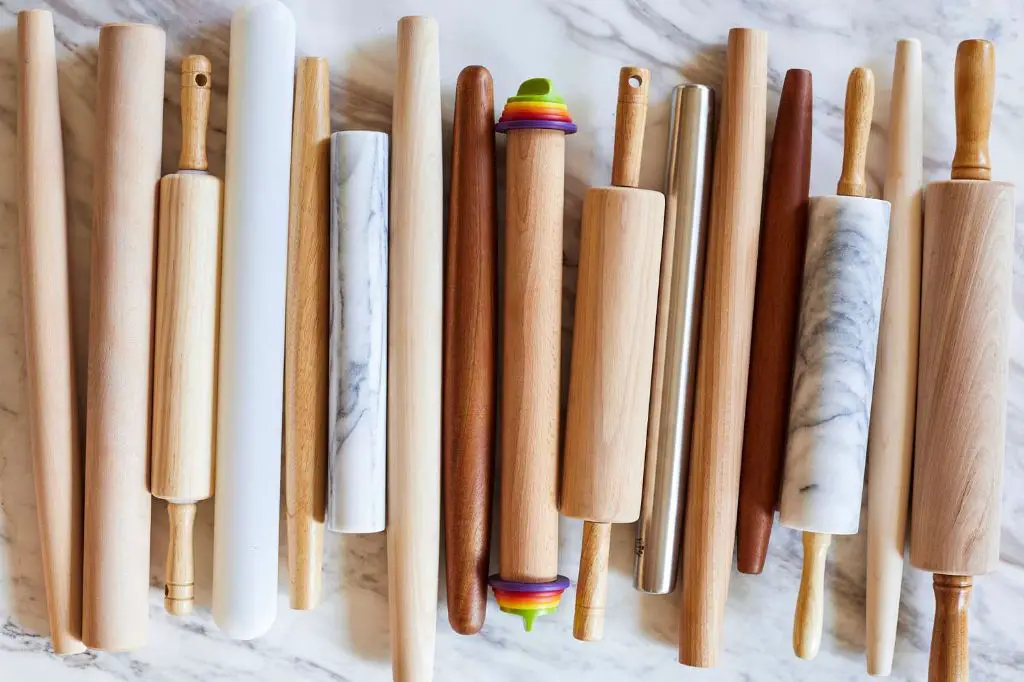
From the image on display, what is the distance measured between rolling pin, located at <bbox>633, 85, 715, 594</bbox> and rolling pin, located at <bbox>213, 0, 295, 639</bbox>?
22 cm

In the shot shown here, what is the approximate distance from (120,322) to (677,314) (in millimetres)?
318

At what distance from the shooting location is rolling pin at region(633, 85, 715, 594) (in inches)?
20.5

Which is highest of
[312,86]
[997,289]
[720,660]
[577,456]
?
[312,86]

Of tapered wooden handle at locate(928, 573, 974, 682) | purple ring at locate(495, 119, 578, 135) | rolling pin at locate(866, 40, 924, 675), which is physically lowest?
tapered wooden handle at locate(928, 573, 974, 682)

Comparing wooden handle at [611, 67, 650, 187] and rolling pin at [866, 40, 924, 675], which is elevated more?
wooden handle at [611, 67, 650, 187]

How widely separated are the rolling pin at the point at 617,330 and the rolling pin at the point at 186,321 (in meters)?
0.21

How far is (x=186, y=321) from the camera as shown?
51cm

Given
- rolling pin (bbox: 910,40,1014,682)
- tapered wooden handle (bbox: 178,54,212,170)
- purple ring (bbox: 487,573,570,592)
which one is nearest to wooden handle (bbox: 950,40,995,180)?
rolling pin (bbox: 910,40,1014,682)

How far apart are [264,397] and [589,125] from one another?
251 mm

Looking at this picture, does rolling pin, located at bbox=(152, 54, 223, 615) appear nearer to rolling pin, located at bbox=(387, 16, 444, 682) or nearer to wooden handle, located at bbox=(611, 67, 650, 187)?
rolling pin, located at bbox=(387, 16, 444, 682)

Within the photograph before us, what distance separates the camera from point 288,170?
1.70 ft

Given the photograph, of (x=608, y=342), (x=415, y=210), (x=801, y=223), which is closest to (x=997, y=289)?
(x=801, y=223)

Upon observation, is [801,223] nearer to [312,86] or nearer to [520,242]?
[520,242]

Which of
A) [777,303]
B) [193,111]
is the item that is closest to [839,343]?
[777,303]
